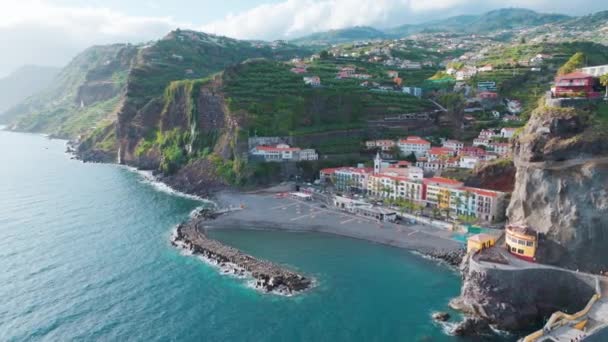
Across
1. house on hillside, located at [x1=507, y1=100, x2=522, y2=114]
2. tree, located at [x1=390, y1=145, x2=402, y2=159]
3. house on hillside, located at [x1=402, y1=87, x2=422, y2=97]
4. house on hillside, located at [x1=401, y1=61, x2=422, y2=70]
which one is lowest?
tree, located at [x1=390, y1=145, x2=402, y2=159]

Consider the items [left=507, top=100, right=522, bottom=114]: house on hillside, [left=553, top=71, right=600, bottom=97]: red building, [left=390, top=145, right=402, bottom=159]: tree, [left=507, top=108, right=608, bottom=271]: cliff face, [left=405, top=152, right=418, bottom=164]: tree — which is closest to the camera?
[left=507, top=108, right=608, bottom=271]: cliff face

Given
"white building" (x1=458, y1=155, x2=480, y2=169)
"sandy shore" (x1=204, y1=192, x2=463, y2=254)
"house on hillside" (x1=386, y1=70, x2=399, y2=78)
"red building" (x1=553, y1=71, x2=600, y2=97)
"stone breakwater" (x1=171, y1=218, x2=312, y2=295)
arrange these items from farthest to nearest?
1. "house on hillside" (x1=386, y1=70, x2=399, y2=78)
2. "white building" (x1=458, y1=155, x2=480, y2=169)
3. "sandy shore" (x1=204, y1=192, x2=463, y2=254)
4. "red building" (x1=553, y1=71, x2=600, y2=97)
5. "stone breakwater" (x1=171, y1=218, x2=312, y2=295)

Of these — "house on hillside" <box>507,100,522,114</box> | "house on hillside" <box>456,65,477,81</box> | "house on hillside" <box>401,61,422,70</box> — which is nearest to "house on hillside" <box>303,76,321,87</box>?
"house on hillside" <box>456,65,477,81</box>

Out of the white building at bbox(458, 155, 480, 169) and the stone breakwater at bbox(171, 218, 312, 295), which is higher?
the white building at bbox(458, 155, 480, 169)

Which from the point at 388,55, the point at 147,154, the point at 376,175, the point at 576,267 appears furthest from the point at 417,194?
the point at 388,55

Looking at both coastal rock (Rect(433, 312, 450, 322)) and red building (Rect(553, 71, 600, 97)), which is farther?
red building (Rect(553, 71, 600, 97))

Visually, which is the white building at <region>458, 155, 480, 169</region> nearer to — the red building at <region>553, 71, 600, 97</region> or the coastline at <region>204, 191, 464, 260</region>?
the coastline at <region>204, 191, 464, 260</region>

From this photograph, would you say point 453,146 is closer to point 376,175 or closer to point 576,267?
point 376,175
